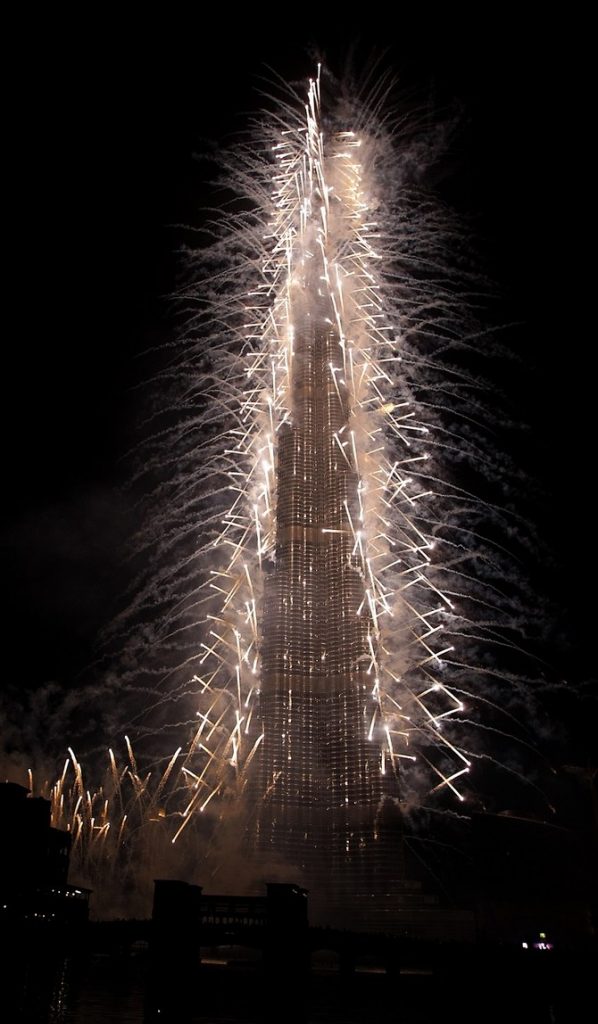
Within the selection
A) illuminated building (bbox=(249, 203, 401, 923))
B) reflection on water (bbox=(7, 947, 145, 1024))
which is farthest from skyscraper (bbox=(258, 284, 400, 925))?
reflection on water (bbox=(7, 947, 145, 1024))

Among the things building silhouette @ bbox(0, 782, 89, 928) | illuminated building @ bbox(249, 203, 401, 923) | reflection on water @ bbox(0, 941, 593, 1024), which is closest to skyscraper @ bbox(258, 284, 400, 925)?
illuminated building @ bbox(249, 203, 401, 923)

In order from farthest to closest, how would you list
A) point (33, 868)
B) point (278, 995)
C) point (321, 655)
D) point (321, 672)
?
point (321, 655)
point (321, 672)
point (33, 868)
point (278, 995)

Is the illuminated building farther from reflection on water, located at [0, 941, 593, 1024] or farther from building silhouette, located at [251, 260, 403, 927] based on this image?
reflection on water, located at [0, 941, 593, 1024]

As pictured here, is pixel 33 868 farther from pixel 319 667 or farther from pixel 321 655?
pixel 321 655

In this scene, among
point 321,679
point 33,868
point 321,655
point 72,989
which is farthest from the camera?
point 321,655

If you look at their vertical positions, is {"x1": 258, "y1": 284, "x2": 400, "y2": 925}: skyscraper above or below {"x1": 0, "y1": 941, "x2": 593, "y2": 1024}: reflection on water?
above

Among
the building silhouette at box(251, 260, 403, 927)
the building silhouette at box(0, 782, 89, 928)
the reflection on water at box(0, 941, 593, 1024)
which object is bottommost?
the reflection on water at box(0, 941, 593, 1024)

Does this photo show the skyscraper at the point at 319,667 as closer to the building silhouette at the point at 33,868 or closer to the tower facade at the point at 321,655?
the tower facade at the point at 321,655

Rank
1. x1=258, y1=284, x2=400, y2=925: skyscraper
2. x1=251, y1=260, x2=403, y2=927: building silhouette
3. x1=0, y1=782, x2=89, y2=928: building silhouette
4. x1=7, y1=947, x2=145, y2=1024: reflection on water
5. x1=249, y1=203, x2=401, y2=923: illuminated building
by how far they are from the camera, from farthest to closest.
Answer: x1=258, y1=284, x2=400, y2=925: skyscraper → x1=249, y1=203, x2=401, y2=923: illuminated building → x1=251, y1=260, x2=403, y2=927: building silhouette → x1=0, y1=782, x2=89, y2=928: building silhouette → x1=7, y1=947, x2=145, y2=1024: reflection on water

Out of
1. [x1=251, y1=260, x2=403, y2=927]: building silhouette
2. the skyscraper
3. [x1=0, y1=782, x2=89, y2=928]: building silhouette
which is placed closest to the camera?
[x1=0, y1=782, x2=89, y2=928]: building silhouette

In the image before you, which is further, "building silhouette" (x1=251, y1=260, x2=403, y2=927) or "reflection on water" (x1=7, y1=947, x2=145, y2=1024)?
"building silhouette" (x1=251, y1=260, x2=403, y2=927)

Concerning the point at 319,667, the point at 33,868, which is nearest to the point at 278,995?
the point at 33,868
